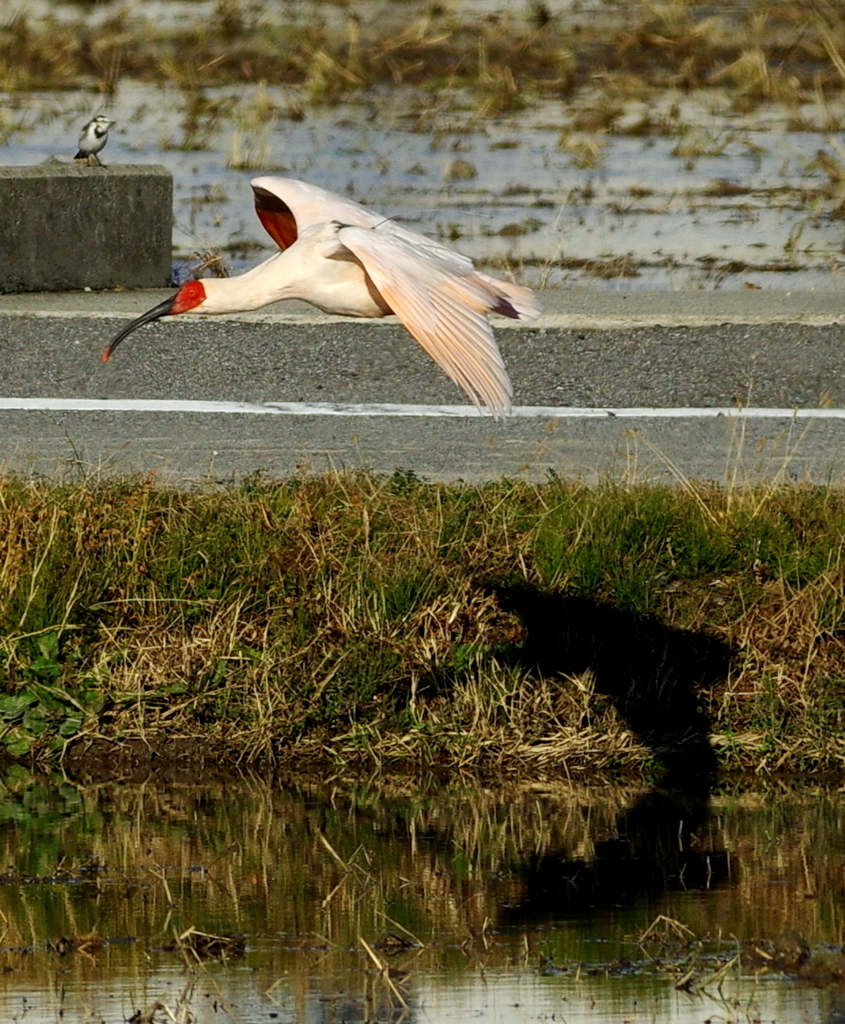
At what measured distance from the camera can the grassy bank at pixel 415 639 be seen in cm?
719

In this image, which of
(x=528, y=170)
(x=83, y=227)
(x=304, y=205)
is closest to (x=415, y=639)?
(x=304, y=205)

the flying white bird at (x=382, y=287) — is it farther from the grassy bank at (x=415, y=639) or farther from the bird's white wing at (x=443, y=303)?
the grassy bank at (x=415, y=639)

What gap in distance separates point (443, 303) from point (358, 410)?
10.4 feet

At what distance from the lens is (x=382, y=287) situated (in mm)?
6844

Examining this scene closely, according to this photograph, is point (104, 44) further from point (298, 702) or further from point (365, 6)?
point (298, 702)

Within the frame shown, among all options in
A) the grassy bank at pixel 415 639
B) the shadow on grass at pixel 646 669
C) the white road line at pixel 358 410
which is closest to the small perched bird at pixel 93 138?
the white road line at pixel 358 410

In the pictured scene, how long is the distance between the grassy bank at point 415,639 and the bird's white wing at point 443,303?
2.56 feet

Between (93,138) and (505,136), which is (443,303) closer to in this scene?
(93,138)

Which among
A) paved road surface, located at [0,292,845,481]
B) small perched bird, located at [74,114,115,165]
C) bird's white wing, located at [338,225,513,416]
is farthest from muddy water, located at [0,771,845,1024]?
small perched bird, located at [74,114,115,165]

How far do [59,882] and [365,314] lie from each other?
2.41 meters

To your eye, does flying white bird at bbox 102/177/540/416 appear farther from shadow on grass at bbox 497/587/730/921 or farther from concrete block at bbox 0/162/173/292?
concrete block at bbox 0/162/173/292

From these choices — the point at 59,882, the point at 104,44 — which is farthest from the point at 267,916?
the point at 104,44

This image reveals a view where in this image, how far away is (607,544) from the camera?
292 inches

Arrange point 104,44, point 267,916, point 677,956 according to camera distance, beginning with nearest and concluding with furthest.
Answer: point 677,956, point 267,916, point 104,44
